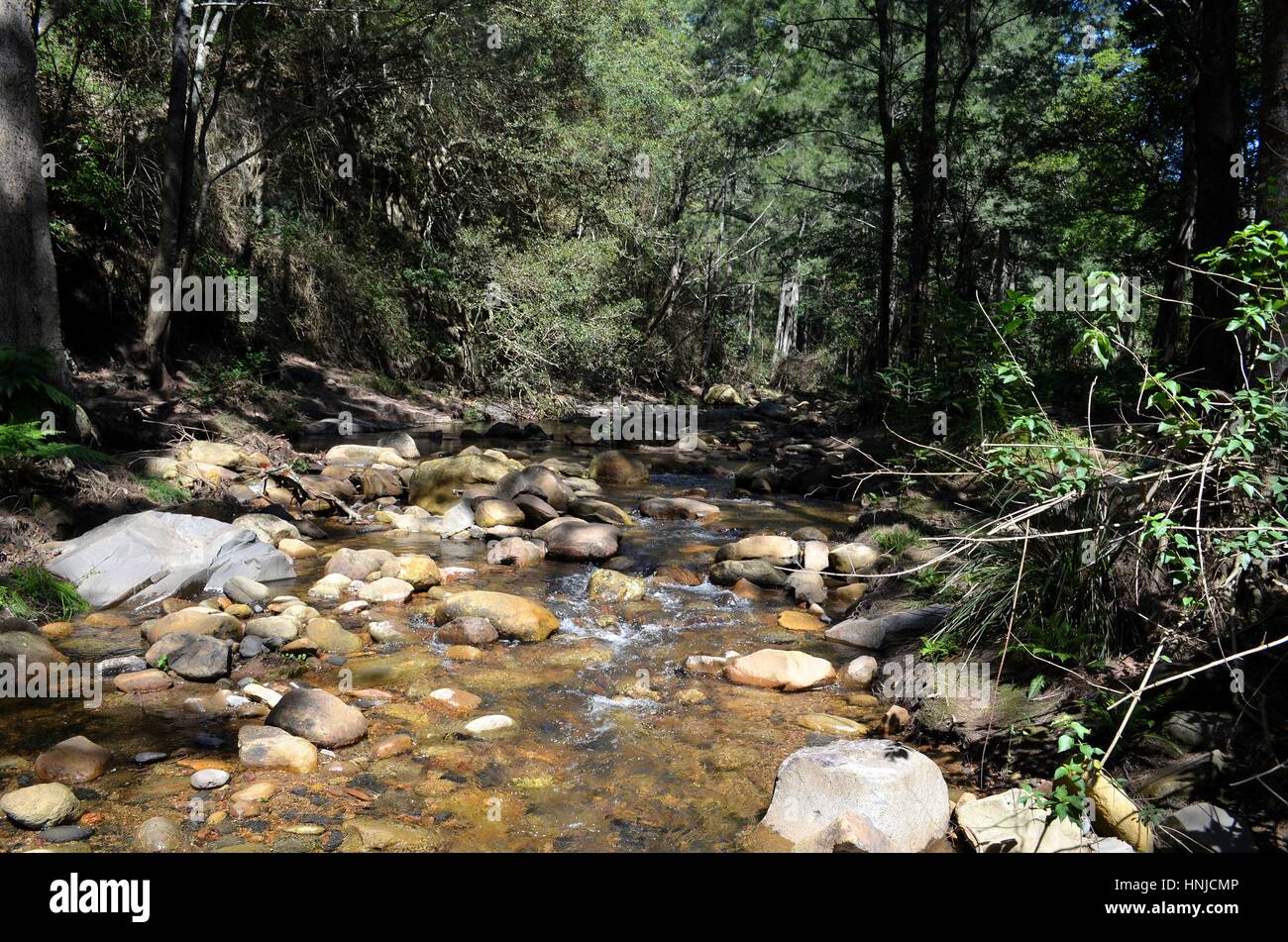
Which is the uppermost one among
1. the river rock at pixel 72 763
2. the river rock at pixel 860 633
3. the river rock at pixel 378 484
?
the river rock at pixel 378 484

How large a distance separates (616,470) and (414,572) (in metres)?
5.69

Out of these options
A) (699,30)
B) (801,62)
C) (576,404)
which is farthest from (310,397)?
(699,30)

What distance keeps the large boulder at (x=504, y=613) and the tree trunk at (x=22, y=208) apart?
4.31 meters

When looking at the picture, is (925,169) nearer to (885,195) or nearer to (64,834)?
(885,195)

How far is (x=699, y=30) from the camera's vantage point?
27031 millimetres

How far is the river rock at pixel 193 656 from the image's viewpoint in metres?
4.43

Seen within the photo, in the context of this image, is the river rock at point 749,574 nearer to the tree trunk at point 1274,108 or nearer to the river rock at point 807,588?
the river rock at point 807,588

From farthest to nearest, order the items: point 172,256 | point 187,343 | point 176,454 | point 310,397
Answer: point 310,397 < point 187,343 < point 172,256 < point 176,454

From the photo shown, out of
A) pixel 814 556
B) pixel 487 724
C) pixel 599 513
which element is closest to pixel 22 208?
pixel 599 513

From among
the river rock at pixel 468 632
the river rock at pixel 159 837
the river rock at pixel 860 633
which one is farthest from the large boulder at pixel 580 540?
the river rock at pixel 159 837

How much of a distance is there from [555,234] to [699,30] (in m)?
12.2

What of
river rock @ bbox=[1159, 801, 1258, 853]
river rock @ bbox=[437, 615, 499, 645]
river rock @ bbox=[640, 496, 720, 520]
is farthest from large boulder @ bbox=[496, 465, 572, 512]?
river rock @ bbox=[1159, 801, 1258, 853]

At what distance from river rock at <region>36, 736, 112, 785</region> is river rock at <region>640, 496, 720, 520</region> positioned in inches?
257

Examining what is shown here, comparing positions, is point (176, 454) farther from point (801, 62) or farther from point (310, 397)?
point (801, 62)
